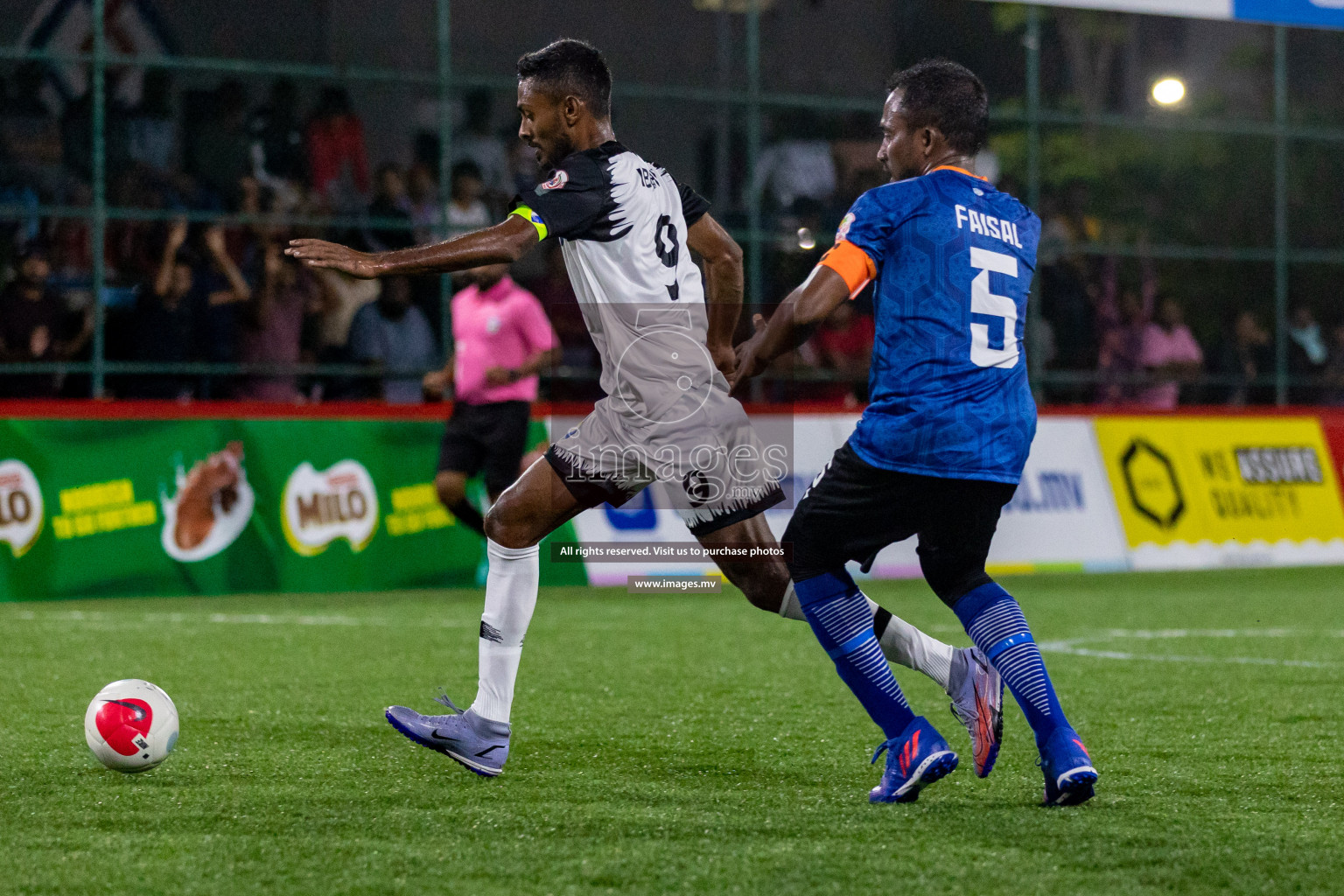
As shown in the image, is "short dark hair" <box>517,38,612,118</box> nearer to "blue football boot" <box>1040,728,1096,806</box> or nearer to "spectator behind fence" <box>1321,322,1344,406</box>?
"blue football boot" <box>1040,728,1096,806</box>

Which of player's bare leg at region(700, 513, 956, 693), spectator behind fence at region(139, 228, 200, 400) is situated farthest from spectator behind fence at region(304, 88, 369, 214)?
player's bare leg at region(700, 513, 956, 693)

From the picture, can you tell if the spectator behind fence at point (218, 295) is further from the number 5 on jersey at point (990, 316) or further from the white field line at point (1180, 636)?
the number 5 on jersey at point (990, 316)

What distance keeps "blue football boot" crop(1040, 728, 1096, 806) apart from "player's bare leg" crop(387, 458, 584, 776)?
1423 mm

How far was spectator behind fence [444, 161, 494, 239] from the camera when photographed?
1272cm

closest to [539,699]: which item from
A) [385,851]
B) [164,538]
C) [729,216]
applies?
[385,851]

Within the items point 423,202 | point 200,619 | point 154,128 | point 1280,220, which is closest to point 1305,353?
point 1280,220

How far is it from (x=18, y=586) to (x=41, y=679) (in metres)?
3.52

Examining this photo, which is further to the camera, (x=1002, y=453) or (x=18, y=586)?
(x=18, y=586)

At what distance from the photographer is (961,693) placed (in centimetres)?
456

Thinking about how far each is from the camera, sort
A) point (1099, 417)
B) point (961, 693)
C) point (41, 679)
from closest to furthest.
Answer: point (961, 693), point (41, 679), point (1099, 417)

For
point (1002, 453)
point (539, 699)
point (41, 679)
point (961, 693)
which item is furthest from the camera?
point (41, 679)

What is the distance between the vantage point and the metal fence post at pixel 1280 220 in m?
15.6

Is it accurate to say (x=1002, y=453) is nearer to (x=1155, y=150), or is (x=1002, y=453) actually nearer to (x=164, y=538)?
(x=164, y=538)

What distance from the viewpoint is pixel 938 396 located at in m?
4.12
